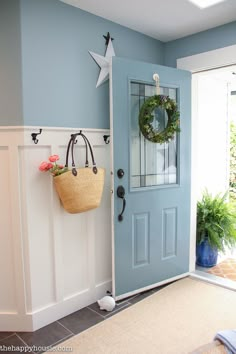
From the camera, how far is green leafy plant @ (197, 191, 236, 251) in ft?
9.70

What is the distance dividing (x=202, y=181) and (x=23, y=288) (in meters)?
2.23

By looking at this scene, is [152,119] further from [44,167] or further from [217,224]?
[217,224]

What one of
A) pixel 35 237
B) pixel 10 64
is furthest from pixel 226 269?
pixel 10 64

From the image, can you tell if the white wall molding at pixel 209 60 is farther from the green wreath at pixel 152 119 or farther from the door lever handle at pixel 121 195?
the door lever handle at pixel 121 195

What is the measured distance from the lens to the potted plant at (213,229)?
2963 millimetres

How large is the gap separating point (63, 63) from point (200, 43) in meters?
1.33

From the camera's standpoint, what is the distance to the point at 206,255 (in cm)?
305

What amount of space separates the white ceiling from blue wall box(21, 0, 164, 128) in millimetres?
100

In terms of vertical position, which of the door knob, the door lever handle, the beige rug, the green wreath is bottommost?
the beige rug

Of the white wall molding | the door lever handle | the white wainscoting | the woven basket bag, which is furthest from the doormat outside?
the white wall molding

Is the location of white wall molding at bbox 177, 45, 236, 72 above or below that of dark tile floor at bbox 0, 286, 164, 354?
above

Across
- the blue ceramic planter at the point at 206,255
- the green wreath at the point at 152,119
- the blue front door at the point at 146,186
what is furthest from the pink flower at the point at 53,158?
the blue ceramic planter at the point at 206,255

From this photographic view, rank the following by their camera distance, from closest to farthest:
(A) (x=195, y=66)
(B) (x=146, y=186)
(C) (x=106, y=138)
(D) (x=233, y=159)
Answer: (C) (x=106, y=138) < (B) (x=146, y=186) < (A) (x=195, y=66) < (D) (x=233, y=159)

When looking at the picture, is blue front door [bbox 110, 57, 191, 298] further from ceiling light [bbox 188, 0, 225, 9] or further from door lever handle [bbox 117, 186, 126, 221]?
ceiling light [bbox 188, 0, 225, 9]
